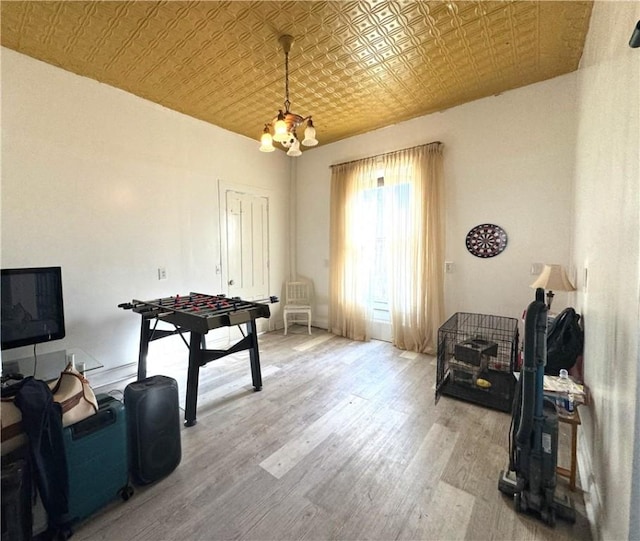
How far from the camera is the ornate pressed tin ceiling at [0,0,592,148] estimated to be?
2088 mm

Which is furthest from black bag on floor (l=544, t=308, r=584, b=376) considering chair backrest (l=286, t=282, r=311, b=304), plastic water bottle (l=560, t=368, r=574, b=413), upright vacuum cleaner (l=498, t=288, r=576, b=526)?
chair backrest (l=286, t=282, r=311, b=304)

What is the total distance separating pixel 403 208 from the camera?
391 centimetres

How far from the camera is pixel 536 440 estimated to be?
152 centimetres

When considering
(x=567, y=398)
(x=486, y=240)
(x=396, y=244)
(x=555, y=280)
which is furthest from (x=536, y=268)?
(x=567, y=398)

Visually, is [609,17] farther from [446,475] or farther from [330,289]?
[330,289]

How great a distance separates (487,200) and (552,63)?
1.31 metres

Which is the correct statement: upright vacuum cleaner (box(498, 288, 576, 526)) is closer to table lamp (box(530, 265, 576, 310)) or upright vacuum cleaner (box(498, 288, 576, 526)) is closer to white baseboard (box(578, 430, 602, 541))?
white baseboard (box(578, 430, 602, 541))

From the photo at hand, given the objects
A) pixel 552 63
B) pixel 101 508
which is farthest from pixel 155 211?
pixel 552 63

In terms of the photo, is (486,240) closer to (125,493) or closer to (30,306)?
(125,493)

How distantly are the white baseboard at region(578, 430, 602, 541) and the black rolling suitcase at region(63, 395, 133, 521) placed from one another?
2.39 m

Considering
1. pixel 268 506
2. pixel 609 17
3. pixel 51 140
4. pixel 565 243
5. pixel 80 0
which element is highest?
pixel 80 0

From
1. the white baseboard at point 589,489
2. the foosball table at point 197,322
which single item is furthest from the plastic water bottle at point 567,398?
the foosball table at point 197,322

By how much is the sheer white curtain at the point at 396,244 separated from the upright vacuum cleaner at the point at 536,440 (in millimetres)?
2188

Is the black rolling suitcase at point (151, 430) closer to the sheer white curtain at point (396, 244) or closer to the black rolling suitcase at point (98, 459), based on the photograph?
the black rolling suitcase at point (98, 459)
